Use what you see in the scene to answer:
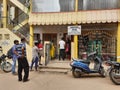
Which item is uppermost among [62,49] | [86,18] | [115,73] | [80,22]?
[86,18]

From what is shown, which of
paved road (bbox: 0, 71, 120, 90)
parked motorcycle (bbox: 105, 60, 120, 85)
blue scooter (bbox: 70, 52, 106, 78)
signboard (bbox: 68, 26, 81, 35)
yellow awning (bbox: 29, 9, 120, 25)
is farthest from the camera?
yellow awning (bbox: 29, 9, 120, 25)

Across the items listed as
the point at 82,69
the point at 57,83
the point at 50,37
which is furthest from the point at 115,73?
the point at 50,37

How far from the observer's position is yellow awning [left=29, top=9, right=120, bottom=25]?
19.6 meters

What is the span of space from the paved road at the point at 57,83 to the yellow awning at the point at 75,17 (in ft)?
20.8

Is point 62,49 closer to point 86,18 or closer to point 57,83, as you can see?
point 86,18

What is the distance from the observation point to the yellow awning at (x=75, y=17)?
19.6 metres

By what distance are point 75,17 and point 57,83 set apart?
8658 mm

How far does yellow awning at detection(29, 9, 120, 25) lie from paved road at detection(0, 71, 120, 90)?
20.8 ft

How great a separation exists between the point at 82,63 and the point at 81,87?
8.55 feet

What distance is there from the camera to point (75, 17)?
66.7 feet

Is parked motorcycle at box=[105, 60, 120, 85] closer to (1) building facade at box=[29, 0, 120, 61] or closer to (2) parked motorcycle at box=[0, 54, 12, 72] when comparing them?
(2) parked motorcycle at box=[0, 54, 12, 72]

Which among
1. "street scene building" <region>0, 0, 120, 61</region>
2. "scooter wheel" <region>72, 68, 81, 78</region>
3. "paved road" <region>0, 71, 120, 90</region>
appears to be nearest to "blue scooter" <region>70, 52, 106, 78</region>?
"scooter wheel" <region>72, 68, 81, 78</region>

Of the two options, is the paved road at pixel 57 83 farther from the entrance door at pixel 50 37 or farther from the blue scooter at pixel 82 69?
the entrance door at pixel 50 37

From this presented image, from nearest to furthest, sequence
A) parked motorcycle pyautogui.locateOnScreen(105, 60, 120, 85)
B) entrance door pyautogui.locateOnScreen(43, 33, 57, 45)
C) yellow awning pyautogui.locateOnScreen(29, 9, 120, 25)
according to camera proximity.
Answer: parked motorcycle pyautogui.locateOnScreen(105, 60, 120, 85) → yellow awning pyautogui.locateOnScreen(29, 9, 120, 25) → entrance door pyautogui.locateOnScreen(43, 33, 57, 45)
